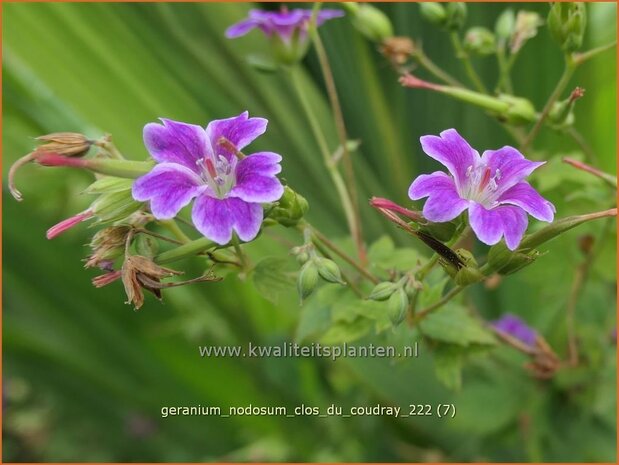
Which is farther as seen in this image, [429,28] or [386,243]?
[429,28]

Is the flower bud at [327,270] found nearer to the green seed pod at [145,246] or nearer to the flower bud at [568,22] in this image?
the green seed pod at [145,246]

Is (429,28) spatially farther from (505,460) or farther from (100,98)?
(505,460)

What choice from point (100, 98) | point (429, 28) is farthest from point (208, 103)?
point (429, 28)

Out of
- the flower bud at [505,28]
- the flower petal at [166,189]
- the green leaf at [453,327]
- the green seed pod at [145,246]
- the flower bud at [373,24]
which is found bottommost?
the green leaf at [453,327]

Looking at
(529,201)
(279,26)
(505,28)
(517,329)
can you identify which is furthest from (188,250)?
(517,329)

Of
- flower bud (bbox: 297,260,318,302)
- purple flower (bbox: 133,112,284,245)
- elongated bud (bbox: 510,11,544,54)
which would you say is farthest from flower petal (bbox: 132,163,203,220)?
elongated bud (bbox: 510,11,544,54)

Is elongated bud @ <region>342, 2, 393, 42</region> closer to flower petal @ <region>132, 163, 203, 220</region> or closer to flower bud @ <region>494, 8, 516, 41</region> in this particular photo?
flower bud @ <region>494, 8, 516, 41</region>

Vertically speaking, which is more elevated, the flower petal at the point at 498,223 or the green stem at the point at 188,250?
the green stem at the point at 188,250

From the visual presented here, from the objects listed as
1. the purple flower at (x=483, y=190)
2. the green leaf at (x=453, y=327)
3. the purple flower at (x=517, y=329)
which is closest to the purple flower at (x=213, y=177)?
the purple flower at (x=483, y=190)
